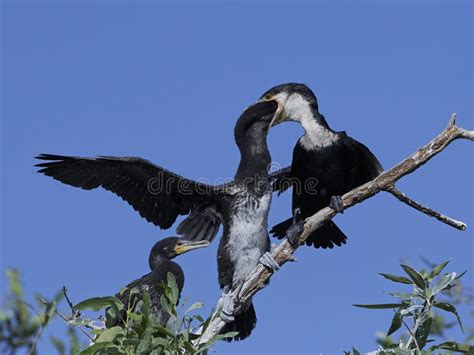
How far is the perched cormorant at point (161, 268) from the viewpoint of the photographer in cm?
606

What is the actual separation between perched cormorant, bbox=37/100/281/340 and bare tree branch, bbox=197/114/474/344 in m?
0.10

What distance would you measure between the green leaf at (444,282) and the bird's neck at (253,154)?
2.35m

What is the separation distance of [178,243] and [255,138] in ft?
3.70

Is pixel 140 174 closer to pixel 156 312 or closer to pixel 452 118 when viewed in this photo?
pixel 156 312

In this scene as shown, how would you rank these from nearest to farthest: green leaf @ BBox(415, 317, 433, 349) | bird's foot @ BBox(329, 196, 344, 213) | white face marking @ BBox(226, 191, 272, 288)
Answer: green leaf @ BBox(415, 317, 433, 349)
bird's foot @ BBox(329, 196, 344, 213)
white face marking @ BBox(226, 191, 272, 288)

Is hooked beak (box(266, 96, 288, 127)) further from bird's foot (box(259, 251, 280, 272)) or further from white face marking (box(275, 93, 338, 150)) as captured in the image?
bird's foot (box(259, 251, 280, 272))

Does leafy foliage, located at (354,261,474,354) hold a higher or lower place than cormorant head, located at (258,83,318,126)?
lower

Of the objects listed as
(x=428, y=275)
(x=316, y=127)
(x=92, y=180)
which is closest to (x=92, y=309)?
(x=428, y=275)

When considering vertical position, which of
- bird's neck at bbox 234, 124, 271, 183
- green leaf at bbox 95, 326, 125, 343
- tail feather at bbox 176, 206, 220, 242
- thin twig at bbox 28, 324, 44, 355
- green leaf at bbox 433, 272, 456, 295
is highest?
bird's neck at bbox 234, 124, 271, 183

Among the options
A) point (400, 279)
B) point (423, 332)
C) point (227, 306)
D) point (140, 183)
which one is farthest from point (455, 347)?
point (140, 183)

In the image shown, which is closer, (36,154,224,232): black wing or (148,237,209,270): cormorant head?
(36,154,224,232): black wing

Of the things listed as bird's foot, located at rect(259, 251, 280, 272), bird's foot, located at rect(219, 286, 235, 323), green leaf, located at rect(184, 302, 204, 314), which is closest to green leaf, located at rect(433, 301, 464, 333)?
green leaf, located at rect(184, 302, 204, 314)

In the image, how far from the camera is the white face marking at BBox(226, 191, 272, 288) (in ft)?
19.0

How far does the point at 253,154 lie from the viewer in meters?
6.17
